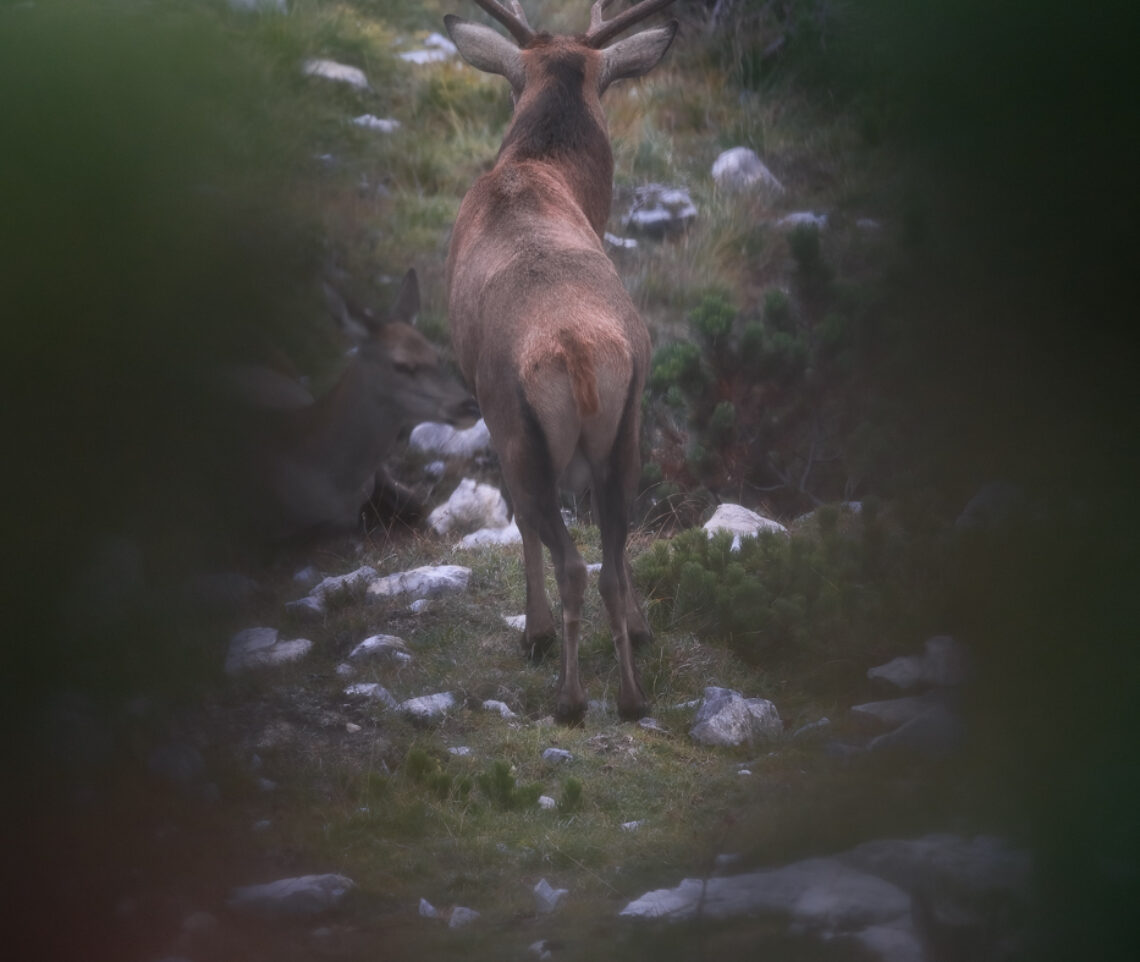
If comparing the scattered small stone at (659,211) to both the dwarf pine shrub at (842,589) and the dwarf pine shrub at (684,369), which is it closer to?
the dwarf pine shrub at (684,369)

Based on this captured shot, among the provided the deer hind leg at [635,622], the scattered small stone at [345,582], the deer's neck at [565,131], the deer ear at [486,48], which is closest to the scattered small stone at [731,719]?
the scattered small stone at [345,582]

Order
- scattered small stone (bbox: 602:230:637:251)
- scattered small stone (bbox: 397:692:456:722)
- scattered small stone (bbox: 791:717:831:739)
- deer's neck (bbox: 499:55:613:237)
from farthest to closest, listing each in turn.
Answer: scattered small stone (bbox: 602:230:637:251) < deer's neck (bbox: 499:55:613:237) < scattered small stone (bbox: 397:692:456:722) < scattered small stone (bbox: 791:717:831:739)

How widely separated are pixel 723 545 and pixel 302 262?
Answer: 2.76 meters

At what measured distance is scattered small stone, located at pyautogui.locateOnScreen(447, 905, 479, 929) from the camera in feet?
2.33

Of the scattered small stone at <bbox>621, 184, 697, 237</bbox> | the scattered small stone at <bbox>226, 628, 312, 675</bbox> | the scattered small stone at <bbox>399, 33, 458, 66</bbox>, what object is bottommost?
the scattered small stone at <bbox>621, 184, 697, 237</bbox>

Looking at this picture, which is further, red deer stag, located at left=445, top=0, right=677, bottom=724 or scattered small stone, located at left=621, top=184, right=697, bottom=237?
scattered small stone, located at left=621, top=184, right=697, bottom=237

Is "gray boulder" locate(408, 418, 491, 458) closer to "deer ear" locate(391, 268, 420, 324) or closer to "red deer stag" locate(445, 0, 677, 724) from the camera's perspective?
"deer ear" locate(391, 268, 420, 324)

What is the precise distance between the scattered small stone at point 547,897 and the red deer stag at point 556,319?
7.72 feet

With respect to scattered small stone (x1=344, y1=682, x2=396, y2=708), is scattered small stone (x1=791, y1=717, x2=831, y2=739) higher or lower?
higher

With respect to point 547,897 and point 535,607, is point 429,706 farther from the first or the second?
point 547,897

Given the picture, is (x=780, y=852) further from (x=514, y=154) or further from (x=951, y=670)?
(x=514, y=154)

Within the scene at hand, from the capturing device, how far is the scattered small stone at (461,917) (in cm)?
71

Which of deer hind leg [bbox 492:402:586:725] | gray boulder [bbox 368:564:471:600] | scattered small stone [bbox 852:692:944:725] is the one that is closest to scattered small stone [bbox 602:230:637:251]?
gray boulder [bbox 368:564:471:600]

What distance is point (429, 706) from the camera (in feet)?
9.21
